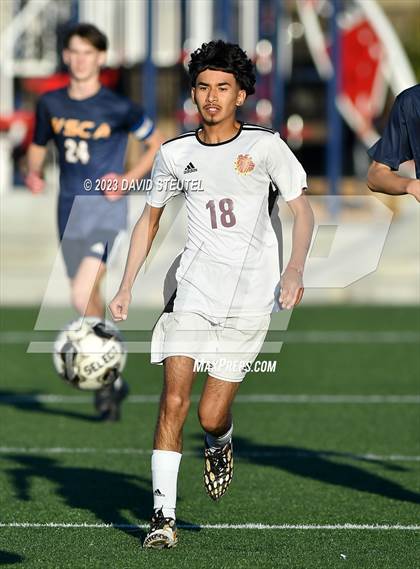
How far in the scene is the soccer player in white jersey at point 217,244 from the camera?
618 centimetres

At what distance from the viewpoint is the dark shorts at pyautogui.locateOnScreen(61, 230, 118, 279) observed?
9703 mm

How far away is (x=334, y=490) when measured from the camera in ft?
24.6

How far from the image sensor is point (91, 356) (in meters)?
8.34

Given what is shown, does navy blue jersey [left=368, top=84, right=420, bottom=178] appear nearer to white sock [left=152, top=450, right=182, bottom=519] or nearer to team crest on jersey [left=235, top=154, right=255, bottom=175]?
team crest on jersey [left=235, top=154, right=255, bottom=175]

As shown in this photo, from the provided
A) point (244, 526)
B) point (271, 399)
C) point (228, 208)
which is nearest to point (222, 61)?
point (228, 208)

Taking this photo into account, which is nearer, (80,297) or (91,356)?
(91,356)

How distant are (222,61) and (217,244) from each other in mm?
773

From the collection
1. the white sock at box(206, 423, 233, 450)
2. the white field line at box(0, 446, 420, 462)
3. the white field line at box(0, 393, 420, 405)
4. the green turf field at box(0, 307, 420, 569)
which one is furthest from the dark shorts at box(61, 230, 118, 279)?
the white sock at box(206, 423, 233, 450)

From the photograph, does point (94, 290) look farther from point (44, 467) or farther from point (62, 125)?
point (44, 467)

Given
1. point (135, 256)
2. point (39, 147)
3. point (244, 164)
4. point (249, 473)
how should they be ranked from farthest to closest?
point (39, 147) < point (249, 473) < point (135, 256) < point (244, 164)

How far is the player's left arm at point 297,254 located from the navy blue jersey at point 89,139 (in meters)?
3.58

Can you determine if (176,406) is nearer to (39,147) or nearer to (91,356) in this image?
(91,356)

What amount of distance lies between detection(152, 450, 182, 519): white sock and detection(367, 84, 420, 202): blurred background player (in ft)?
4.78

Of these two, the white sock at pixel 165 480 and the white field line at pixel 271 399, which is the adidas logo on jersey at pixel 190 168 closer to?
the white sock at pixel 165 480
